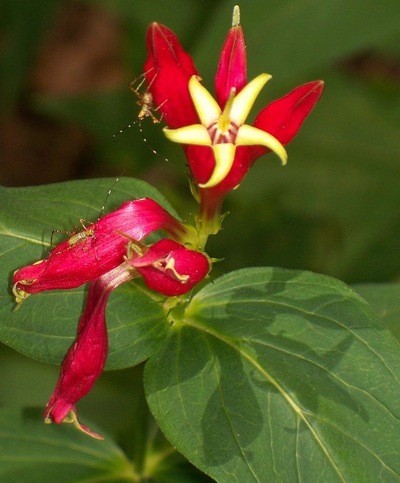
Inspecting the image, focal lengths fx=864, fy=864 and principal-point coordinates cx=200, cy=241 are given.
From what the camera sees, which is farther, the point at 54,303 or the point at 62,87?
the point at 62,87

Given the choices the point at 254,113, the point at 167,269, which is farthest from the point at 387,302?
the point at 254,113

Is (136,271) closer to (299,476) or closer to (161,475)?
(299,476)

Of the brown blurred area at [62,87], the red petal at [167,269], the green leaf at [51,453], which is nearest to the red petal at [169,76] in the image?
the red petal at [167,269]

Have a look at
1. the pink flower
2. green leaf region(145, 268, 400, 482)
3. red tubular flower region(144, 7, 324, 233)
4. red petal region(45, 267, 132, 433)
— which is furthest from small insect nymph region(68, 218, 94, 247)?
green leaf region(145, 268, 400, 482)

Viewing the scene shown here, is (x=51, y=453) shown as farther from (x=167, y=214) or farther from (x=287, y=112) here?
(x=287, y=112)

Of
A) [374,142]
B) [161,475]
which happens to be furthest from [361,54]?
[161,475]

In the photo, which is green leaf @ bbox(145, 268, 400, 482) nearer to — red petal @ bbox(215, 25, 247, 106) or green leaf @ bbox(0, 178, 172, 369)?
green leaf @ bbox(0, 178, 172, 369)

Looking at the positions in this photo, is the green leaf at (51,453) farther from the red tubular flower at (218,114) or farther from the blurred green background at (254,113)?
the red tubular flower at (218,114)
